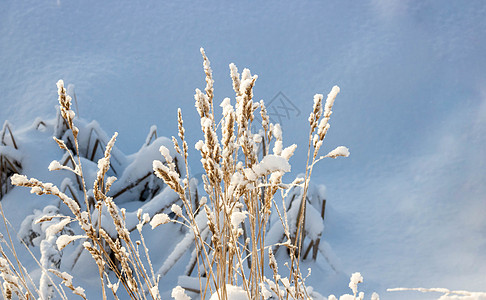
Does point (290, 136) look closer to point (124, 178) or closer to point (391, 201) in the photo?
point (391, 201)

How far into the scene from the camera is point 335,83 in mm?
4031

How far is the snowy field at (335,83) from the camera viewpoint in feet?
9.60

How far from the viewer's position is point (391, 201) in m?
3.00

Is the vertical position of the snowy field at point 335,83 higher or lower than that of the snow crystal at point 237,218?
higher

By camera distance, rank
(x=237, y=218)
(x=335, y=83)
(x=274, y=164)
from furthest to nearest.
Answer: (x=335, y=83)
(x=237, y=218)
(x=274, y=164)

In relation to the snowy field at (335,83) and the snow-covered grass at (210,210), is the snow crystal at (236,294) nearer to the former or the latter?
the snow-covered grass at (210,210)

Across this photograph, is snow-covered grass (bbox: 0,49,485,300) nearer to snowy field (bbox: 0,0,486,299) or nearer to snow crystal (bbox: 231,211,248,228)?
snow crystal (bbox: 231,211,248,228)

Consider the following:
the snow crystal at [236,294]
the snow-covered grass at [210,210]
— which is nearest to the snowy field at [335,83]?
the snow-covered grass at [210,210]

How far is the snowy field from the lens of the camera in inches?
115

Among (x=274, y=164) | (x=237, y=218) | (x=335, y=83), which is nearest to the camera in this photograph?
(x=274, y=164)

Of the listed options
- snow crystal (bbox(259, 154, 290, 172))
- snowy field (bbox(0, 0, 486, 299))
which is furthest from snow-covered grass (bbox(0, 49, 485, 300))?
snowy field (bbox(0, 0, 486, 299))

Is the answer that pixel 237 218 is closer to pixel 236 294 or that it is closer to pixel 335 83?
pixel 236 294

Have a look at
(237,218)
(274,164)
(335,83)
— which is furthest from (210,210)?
(335,83)

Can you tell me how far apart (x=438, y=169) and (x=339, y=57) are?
155 cm
